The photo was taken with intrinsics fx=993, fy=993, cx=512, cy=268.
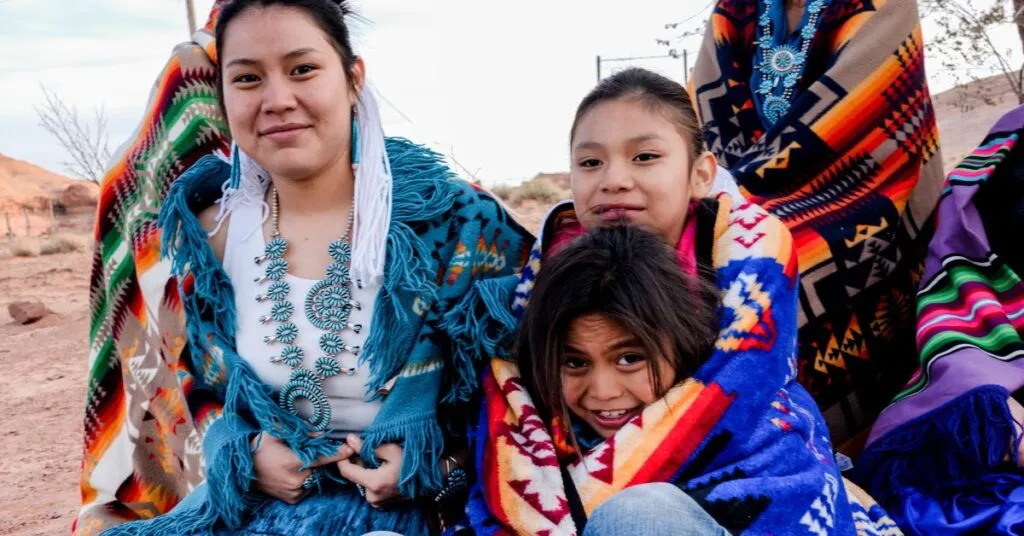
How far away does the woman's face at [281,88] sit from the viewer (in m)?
2.36

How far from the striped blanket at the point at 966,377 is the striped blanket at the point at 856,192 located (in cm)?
21

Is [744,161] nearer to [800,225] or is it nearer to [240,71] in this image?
[800,225]

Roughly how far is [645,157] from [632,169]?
5 cm

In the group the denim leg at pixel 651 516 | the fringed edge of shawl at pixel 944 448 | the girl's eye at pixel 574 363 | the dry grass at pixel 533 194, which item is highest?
the girl's eye at pixel 574 363

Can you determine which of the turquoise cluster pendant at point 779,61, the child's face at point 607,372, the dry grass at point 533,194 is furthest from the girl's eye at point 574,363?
the dry grass at point 533,194

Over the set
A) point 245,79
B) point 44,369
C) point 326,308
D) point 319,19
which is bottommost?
point 44,369

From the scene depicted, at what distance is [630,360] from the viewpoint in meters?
2.16

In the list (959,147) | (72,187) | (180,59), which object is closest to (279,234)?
(180,59)

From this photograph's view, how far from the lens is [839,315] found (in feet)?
10.1

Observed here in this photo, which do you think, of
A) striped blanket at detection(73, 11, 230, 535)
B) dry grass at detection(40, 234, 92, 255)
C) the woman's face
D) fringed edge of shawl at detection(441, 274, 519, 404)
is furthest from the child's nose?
dry grass at detection(40, 234, 92, 255)

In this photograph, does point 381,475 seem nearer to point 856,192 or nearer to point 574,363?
point 574,363

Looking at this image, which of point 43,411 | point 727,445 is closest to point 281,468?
point 727,445

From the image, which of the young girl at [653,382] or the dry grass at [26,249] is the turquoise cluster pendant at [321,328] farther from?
the dry grass at [26,249]

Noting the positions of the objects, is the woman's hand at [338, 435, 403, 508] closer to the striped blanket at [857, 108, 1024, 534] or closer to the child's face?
the child's face
